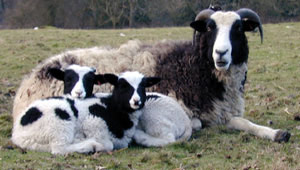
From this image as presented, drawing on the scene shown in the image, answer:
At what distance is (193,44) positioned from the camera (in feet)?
27.7

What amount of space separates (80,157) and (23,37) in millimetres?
17901

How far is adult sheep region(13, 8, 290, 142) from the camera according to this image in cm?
777

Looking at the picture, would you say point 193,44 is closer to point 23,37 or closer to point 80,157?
point 80,157

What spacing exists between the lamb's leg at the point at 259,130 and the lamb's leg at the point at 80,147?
2583 mm

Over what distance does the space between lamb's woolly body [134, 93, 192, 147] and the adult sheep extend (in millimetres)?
763

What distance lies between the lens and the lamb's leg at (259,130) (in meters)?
6.80

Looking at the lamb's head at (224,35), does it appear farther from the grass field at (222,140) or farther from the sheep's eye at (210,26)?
the grass field at (222,140)

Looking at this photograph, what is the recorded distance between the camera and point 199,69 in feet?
26.6

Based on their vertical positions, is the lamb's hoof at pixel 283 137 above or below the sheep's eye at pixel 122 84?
below

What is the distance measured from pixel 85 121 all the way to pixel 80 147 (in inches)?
17.9

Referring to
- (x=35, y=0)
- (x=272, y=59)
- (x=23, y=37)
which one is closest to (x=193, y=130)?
(x=272, y=59)

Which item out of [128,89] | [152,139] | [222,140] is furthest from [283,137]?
[128,89]

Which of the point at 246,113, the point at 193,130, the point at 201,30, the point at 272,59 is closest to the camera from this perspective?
the point at 193,130

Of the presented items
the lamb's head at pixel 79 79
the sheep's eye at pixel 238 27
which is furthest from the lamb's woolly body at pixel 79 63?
the sheep's eye at pixel 238 27
